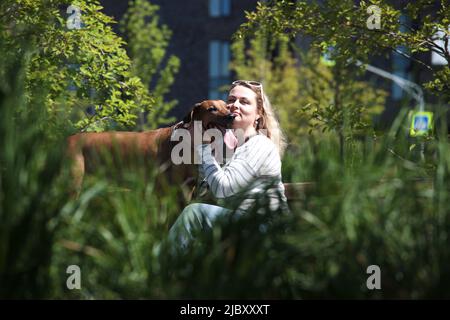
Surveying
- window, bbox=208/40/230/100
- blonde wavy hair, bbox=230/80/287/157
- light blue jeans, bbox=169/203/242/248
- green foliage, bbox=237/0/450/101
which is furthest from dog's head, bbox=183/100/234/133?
window, bbox=208/40/230/100

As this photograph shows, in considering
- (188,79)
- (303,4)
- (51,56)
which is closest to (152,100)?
(51,56)

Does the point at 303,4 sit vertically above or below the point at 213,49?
below

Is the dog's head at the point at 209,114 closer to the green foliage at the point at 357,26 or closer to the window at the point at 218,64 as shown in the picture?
the green foliage at the point at 357,26

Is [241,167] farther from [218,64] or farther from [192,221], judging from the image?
[218,64]

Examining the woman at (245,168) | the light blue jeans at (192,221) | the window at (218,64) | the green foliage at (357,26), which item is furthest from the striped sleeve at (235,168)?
the window at (218,64)

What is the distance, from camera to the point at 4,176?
11.2ft

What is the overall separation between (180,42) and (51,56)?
117 ft

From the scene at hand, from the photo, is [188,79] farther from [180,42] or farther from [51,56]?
[51,56]

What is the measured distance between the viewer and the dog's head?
771cm

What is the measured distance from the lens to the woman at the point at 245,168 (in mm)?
3814

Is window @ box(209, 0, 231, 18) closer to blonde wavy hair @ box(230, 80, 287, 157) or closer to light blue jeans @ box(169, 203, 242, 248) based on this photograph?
blonde wavy hair @ box(230, 80, 287, 157)

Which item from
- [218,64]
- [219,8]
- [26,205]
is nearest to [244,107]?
[26,205]

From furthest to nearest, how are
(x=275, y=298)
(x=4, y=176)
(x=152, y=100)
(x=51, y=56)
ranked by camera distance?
(x=152, y=100)
(x=51, y=56)
(x=275, y=298)
(x=4, y=176)

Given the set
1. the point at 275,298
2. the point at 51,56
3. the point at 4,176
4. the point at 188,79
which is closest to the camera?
the point at 4,176
